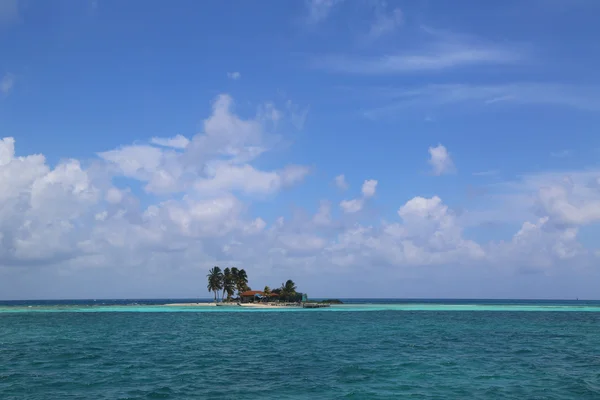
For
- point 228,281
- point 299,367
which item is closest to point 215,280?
point 228,281

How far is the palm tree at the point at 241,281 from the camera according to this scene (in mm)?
173625

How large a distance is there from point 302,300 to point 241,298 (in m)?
20.7

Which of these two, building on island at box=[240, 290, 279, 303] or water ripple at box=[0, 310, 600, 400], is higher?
building on island at box=[240, 290, 279, 303]

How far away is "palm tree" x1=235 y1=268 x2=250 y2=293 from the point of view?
570 ft

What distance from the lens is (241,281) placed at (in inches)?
6831

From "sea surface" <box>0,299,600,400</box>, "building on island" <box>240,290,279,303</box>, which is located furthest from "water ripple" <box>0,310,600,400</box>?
"building on island" <box>240,290,279,303</box>

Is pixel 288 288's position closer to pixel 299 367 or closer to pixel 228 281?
pixel 228 281

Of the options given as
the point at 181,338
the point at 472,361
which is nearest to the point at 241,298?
the point at 181,338

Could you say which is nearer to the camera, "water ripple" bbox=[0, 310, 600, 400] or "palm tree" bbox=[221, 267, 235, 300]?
"water ripple" bbox=[0, 310, 600, 400]

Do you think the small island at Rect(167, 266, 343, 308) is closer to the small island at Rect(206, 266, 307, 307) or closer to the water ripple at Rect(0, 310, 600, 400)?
the small island at Rect(206, 266, 307, 307)

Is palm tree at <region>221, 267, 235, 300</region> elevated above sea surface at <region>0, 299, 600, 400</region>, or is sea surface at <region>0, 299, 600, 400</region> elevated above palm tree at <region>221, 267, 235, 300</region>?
palm tree at <region>221, 267, 235, 300</region>

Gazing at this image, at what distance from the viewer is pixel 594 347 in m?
47.8

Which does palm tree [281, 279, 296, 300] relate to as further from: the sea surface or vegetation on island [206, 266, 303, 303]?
the sea surface

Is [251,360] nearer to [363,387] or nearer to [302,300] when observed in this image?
[363,387]
